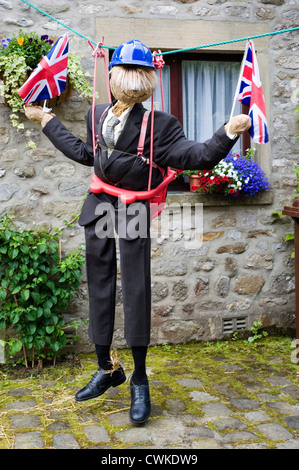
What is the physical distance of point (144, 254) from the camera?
309 centimetres

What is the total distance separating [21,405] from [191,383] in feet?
3.79

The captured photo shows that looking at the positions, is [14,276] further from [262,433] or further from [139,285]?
[262,433]

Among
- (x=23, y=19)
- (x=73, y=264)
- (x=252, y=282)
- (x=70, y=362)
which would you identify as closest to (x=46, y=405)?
(x=70, y=362)

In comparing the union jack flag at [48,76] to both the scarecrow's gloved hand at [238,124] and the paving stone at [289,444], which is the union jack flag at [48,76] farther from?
the paving stone at [289,444]

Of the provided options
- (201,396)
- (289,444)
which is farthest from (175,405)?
(289,444)

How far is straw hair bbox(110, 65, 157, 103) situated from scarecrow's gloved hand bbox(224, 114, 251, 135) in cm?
48

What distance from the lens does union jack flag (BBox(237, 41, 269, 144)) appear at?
288cm

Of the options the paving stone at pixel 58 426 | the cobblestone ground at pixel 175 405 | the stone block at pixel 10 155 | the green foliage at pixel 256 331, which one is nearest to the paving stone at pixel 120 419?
the cobblestone ground at pixel 175 405

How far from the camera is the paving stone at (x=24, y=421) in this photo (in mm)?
3238

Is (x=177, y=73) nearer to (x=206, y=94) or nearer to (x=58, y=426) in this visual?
(x=206, y=94)

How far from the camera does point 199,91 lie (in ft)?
16.1

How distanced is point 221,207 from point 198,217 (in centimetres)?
23

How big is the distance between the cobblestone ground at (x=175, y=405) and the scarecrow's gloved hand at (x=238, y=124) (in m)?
1.61

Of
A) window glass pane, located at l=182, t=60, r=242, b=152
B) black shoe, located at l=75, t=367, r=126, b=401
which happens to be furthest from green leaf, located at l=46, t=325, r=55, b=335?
window glass pane, located at l=182, t=60, r=242, b=152
